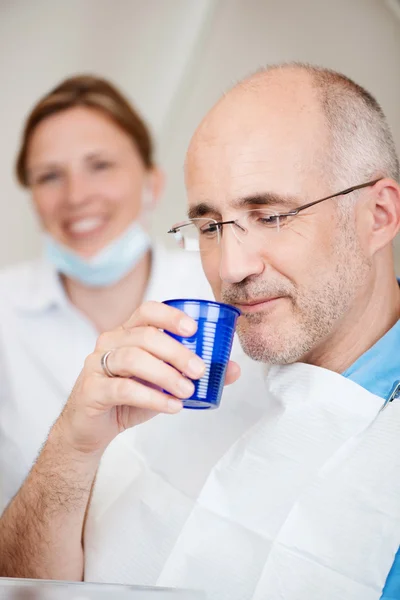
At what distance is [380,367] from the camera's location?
1.33 m

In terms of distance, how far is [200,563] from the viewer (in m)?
1.30

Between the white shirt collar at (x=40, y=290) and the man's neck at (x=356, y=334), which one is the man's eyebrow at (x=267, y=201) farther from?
the white shirt collar at (x=40, y=290)

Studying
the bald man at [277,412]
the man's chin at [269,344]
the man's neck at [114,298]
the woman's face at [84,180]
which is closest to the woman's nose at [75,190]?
the woman's face at [84,180]

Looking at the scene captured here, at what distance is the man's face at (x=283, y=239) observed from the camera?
1345mm

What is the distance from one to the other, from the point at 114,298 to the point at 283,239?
1.31 meters

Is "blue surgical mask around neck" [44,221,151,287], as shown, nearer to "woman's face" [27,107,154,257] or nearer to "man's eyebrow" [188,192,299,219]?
"woman's face" [27,107,154,257]

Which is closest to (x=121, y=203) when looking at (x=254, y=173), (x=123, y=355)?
(x=254, y=173)

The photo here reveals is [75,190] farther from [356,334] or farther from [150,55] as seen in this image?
[356,334]

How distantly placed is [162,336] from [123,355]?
0.08m

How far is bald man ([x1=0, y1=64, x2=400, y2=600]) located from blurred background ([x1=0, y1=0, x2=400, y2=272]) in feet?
3.52

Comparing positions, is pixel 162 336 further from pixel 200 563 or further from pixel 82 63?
pixel 82 63

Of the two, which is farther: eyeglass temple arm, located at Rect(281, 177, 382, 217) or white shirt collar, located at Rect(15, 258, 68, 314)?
white shirt collar, located at Rect(15, 258, 68, 314)

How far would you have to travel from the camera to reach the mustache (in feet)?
4.39

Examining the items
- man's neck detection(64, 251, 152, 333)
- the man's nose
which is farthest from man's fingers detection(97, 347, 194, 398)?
man's neck detection(64, 251, 152, 333)
